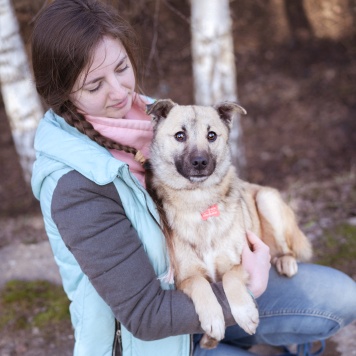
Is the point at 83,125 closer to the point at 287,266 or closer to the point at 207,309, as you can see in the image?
the point at 207,309

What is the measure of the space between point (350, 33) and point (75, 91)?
25.3ft

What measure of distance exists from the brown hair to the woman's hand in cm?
90

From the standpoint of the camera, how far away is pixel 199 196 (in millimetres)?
2621

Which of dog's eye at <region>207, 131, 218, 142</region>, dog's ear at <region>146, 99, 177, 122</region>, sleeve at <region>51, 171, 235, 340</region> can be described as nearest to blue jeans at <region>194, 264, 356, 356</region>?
sleeve at <region>51, 171, 235, 340</region>

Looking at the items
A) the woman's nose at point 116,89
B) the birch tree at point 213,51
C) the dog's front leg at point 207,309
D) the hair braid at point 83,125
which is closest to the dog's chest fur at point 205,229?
the dog's front leg at point 207,309

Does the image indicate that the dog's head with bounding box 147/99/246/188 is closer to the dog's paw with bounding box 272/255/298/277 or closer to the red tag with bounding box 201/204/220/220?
the red tag with bounding box 201/204/220/220

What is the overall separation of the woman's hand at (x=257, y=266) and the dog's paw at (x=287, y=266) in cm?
34

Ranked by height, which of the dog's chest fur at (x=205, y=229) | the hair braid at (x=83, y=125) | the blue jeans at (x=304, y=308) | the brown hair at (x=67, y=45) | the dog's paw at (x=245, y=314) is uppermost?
the brown hair at (x=67, y=45)

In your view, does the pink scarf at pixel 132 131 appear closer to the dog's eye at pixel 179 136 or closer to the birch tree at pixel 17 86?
the dog's eye at pixel 179 136

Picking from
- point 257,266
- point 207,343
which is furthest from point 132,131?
point 207,343

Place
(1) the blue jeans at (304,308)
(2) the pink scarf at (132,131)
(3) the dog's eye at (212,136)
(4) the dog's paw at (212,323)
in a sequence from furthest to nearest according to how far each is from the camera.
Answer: (3) the dog's eye at (212,136), (1) the blue jeans at (304,308), (2) the pink scarf at (132,131), (4) the dog's paw at (212,323)

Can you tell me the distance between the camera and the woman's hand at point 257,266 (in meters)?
2.34

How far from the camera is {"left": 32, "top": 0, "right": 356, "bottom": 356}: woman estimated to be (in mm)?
1979

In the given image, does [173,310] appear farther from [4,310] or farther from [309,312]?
[4,310]
